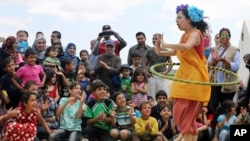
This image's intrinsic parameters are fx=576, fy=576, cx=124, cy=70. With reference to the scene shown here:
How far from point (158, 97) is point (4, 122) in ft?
10.0

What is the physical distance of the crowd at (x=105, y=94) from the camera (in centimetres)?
839

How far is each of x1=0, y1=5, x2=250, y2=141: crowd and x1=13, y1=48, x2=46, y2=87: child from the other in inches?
0.7

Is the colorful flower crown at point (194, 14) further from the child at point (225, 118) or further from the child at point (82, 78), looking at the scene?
the child at point (82, 78)

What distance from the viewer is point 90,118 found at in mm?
9570

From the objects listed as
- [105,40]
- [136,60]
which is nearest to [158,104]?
[136,60]

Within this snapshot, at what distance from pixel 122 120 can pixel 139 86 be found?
4.30ft

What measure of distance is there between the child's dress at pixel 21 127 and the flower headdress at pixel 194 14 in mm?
2910

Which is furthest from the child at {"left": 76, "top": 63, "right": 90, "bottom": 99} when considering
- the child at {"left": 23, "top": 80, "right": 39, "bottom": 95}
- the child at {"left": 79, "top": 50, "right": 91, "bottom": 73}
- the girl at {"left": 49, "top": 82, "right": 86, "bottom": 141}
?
the child at {"left": 23, "top": 80, "right": 39, "bottom": 95}

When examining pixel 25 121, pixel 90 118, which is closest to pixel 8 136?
pixel 25 121

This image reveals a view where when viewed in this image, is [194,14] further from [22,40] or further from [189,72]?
[22,40]

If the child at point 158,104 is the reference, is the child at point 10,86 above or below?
above

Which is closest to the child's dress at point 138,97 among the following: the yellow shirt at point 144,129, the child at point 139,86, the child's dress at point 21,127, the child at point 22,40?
the child at point 139,86

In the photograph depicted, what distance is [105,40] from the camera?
1189 centimetres

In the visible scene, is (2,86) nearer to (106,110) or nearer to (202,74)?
(106,110)
